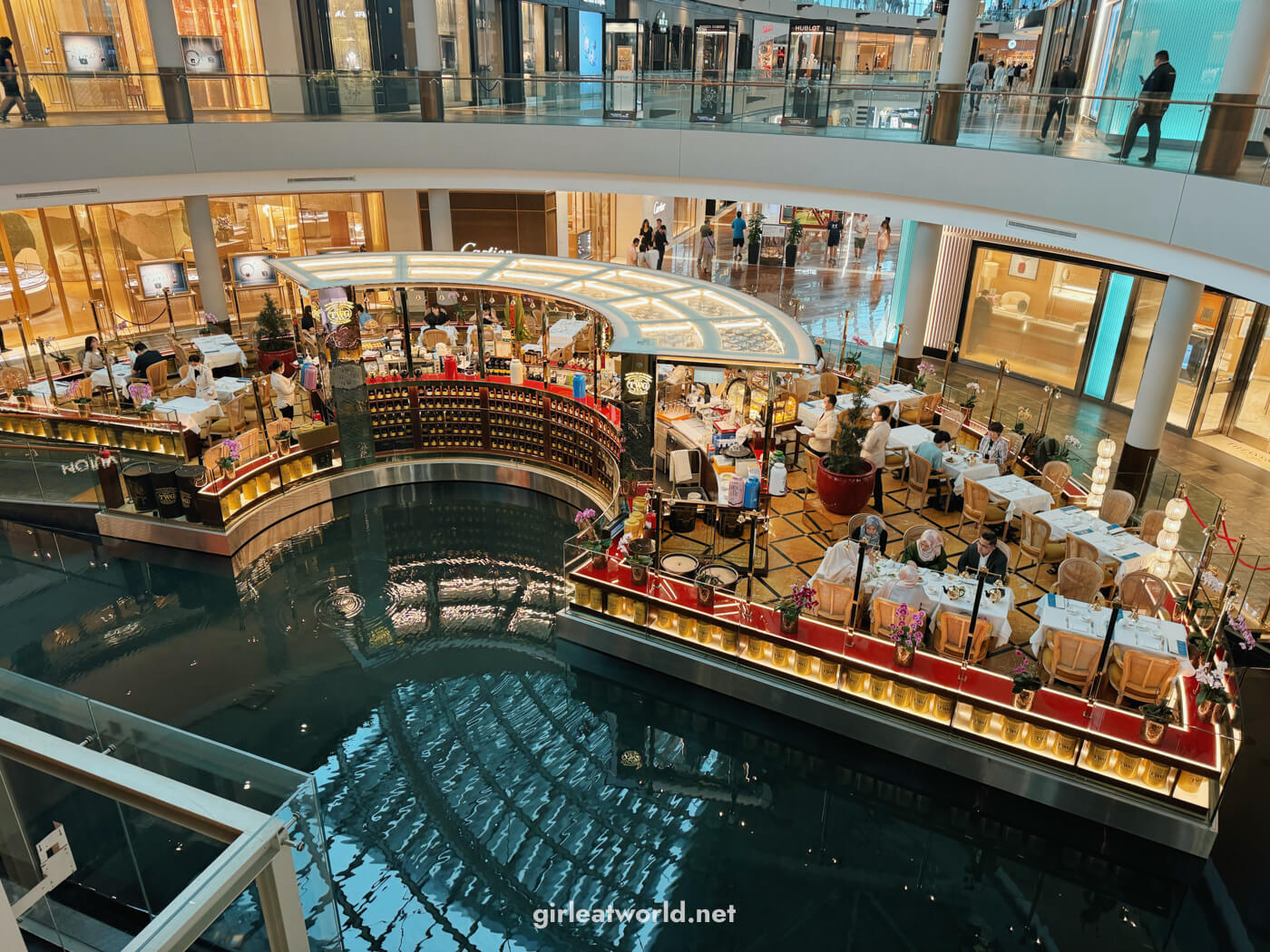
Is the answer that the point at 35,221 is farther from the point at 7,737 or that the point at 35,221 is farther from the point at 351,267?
the point at 7,737

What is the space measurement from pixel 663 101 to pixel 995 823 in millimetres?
13472

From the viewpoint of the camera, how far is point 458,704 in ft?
30.7

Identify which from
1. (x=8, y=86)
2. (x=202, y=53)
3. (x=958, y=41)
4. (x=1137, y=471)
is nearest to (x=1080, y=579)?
(x=1137, y=471)

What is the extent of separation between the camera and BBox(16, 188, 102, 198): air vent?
14.7m

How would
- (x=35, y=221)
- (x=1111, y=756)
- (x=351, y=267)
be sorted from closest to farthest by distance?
(x=1111, y=756)
(x=351, y=267)
(x=35, y=221)

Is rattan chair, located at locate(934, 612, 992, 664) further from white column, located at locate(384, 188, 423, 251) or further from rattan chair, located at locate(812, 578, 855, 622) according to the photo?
white column, located at locate(384, 188, 423, 251)

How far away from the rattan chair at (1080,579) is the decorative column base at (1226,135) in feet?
16.8

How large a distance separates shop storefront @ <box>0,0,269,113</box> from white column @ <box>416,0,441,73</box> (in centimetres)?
308

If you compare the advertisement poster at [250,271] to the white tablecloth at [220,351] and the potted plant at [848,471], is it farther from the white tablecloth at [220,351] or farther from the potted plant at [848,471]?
the potted plant at [848,471]

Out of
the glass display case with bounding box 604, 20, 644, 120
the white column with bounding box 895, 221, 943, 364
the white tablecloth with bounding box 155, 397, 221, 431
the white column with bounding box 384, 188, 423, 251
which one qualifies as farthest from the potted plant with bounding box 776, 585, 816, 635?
the white column with bounding box 384, 188, 423, 251

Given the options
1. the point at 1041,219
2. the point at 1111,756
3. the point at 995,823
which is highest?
the point at 1041,219

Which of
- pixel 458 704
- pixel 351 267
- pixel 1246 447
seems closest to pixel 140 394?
pixel 351 267

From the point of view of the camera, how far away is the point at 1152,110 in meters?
11.1

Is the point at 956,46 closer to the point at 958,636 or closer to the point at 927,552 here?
the point at 927,552
